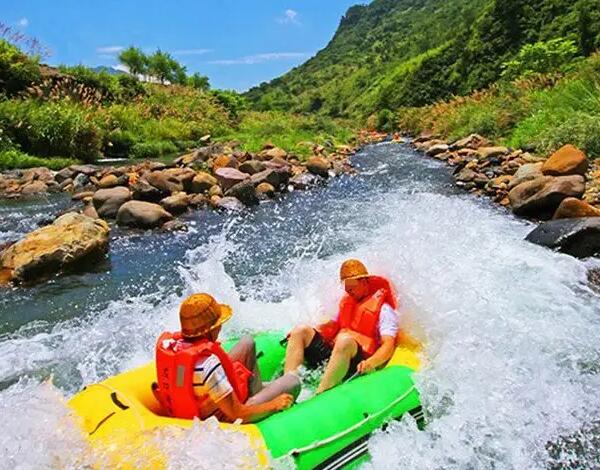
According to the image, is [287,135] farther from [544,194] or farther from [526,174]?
[544,194]

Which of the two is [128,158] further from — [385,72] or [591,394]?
[385,72]

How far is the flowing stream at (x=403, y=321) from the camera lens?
12.5 ft

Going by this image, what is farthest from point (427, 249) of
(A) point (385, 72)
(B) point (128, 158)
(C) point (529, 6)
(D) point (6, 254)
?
(A) point (385, 72)

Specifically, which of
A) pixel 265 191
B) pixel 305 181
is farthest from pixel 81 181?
pixel 305 181

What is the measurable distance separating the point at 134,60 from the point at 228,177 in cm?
3549

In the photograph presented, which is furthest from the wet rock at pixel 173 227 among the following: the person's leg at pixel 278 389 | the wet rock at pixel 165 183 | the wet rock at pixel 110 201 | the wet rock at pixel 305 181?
the person's leg at pixel 278 389

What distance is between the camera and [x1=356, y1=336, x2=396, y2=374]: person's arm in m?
4.33

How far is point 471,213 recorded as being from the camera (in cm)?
1048

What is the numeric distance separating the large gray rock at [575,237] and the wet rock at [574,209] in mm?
641

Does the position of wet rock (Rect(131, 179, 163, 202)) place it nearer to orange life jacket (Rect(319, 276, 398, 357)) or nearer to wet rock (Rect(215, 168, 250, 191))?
wet rock (Rect(215, 168, 250, 191))

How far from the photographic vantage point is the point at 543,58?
1059 inches

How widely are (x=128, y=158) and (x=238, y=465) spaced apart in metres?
16.5

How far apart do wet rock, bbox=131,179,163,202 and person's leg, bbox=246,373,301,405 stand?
26.2 feet

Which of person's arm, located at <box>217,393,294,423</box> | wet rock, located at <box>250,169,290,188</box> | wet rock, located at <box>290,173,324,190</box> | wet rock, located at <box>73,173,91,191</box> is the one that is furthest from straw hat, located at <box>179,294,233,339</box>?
wet rock, located at <box>73,173,91,191</box>
